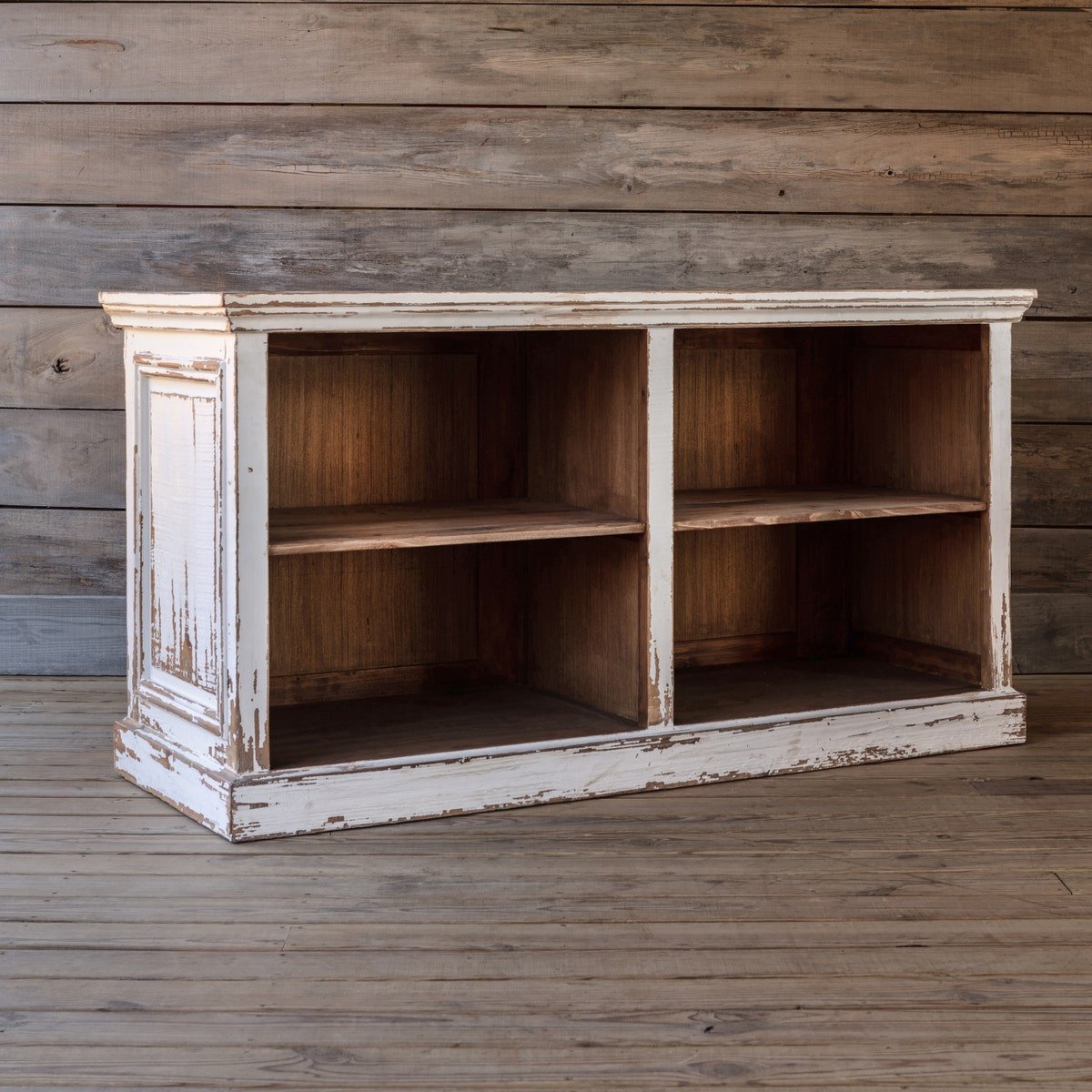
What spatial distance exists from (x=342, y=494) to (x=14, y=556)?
2.91 ft

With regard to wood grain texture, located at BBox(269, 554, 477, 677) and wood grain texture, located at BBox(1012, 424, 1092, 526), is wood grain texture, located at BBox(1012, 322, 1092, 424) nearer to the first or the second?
wood grain texture, located at BBox(1012, 424, 1092, 526)

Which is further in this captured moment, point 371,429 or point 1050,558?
point 1050,558

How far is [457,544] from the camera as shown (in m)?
2.57

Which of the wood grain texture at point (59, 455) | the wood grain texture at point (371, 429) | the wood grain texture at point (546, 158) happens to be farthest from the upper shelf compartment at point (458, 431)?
Answer: the wood grain texture at point (59, 455)

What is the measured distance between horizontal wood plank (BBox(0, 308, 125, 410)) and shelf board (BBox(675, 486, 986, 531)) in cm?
123

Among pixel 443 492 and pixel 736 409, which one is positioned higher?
pixel 736 409

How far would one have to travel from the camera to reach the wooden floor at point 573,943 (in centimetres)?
151

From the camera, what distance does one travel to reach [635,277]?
320 centimetres

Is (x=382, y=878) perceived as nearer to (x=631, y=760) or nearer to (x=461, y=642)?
(x=631, y=760)

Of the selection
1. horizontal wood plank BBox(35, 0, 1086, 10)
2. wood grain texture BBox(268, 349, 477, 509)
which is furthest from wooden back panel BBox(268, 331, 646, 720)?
horizontal wood plank BBox(35, 0, 1086, 10)

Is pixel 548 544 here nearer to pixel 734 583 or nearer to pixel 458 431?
pixel 458 431

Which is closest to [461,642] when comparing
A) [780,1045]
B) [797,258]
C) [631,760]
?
[631,760]

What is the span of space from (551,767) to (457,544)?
44 centimetres

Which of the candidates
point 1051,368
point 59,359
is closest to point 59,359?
point 59,359
